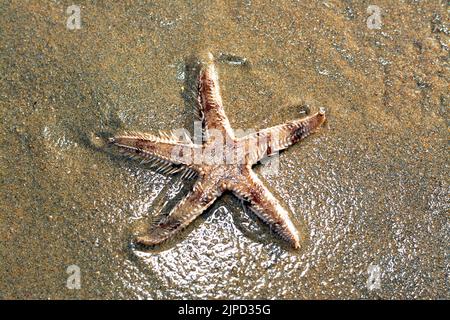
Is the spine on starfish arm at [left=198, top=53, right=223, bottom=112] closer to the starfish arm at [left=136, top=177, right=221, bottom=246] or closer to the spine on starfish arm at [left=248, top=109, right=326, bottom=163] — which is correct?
the spine on starfish arm at [left=248, top=109, right=326, bottom=163]

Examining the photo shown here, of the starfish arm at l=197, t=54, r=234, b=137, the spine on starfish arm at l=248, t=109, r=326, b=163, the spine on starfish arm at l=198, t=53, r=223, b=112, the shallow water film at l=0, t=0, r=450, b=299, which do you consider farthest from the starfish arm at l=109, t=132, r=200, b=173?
the spine on starfish arm at l=248, t=109, r=326, b=163

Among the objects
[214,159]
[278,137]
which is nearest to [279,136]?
[278,137]

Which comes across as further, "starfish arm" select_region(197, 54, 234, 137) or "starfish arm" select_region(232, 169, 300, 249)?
"starfish arm" select_region(197, 54, 234, 137)

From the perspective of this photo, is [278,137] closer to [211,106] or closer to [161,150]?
[211,106]

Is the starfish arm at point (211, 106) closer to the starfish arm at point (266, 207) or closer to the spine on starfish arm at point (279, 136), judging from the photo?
the spine on starfish arm at point (279, 136)

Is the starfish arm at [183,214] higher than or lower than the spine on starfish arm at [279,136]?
lower

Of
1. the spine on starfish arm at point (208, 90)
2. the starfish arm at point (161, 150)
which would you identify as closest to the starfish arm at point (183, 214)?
the starfish arm at point (161, 150)
